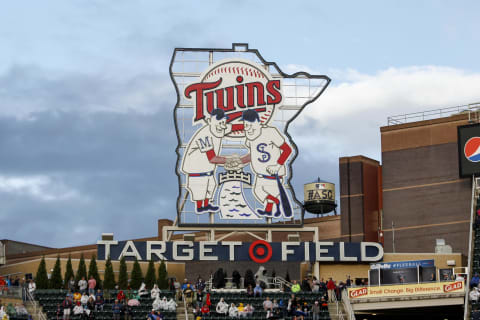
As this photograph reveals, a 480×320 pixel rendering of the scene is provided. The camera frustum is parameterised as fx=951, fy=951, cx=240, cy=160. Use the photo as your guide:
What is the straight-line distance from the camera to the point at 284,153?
5881cm

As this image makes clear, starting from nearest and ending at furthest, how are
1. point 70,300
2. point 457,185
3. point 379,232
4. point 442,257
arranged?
point 70,300 < point 442,257 < point 457,185 < point 379,232

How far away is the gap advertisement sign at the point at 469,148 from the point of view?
67688 mm

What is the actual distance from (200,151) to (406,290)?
16.0 meters

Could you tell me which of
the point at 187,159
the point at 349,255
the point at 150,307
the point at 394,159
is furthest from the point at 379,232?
the point at 150,307

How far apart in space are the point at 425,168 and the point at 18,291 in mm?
37522

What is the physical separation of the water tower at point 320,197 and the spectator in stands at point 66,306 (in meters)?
39.3

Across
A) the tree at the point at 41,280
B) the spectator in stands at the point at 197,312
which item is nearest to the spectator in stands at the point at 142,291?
the spectator in stands at the point at 197,312

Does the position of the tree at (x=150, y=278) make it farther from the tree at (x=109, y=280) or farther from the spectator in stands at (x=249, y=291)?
the spectator in stands at (x=249, y=291)

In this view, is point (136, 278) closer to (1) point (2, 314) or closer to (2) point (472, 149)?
(1) point (2, 314)

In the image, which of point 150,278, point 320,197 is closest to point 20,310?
point 150,278

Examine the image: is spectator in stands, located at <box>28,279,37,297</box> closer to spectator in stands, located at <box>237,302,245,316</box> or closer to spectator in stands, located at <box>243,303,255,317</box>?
spectator in stands, located at <box>237,302,245,316</box>

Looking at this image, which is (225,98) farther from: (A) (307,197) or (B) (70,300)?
(A) (307,197)

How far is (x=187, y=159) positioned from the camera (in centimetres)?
5847

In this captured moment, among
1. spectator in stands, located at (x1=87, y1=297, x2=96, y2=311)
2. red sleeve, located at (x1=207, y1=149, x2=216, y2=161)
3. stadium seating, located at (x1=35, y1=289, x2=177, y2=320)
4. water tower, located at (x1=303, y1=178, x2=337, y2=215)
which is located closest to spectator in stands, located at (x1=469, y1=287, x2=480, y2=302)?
stadium seating, located at (x1=35, y1=289, x2=177, y2=320)
